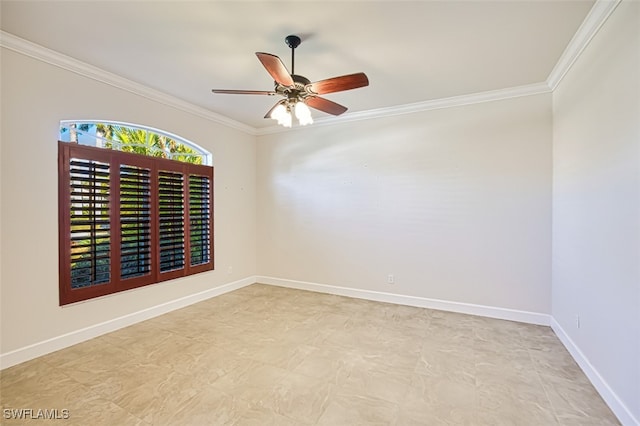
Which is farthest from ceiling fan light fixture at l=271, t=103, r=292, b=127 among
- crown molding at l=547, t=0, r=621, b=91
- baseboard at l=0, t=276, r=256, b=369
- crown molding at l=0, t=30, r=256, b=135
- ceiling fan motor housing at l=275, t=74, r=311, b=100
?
baseboard at l=0, t=276, r=256, b=369

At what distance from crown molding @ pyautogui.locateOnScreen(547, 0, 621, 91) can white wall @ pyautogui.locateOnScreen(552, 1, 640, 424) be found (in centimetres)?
5

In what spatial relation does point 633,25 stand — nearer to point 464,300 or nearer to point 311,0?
point 311,0

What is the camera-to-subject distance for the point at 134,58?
9.55 feet

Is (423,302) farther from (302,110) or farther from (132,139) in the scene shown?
(132,139)

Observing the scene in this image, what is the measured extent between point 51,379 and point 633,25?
16.0 feet

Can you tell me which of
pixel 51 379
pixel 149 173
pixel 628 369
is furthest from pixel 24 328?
pixel 628 369

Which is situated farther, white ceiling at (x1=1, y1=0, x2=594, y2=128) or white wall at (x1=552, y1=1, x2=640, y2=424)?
white ceiling at (x1=1, y1=0, x2=594, y2=128)

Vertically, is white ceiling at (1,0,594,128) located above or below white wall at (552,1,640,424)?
above

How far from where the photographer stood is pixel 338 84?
2443mm

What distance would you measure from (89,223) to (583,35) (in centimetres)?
488

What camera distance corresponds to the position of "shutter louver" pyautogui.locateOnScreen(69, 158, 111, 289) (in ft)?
9.84

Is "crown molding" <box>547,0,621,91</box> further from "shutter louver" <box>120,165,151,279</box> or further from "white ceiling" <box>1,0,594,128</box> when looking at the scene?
"shutter louver" <box>120,165,151,279</box>

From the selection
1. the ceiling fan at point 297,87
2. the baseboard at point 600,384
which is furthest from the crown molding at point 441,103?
the baseboard at point 600,384

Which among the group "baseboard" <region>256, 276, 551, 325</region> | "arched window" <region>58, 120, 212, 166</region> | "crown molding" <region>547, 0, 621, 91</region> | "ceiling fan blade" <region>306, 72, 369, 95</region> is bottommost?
"baseboard" <region>256, 276, 551, 325</region>
